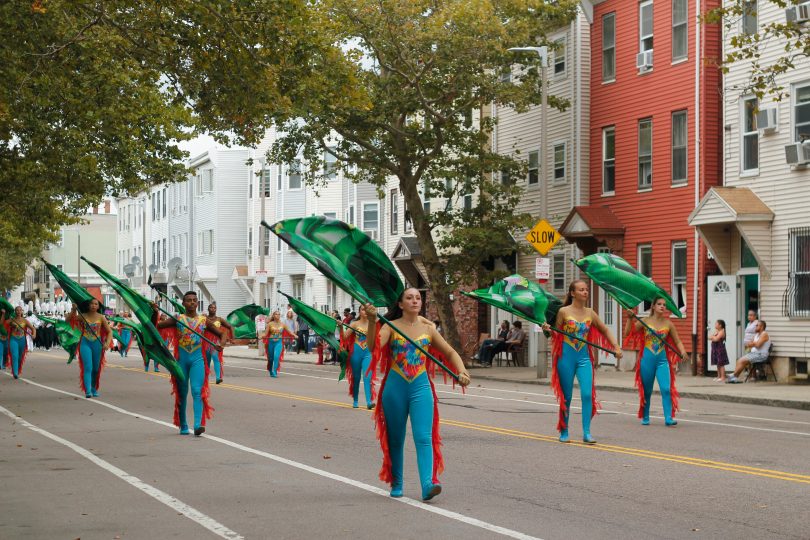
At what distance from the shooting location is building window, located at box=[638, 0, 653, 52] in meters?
36.0

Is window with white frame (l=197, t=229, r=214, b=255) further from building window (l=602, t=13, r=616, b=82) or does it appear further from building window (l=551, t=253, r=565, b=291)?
building window (l=602, t=13, r=616, b=82)

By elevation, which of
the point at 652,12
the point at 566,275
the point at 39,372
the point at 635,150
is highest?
the point at 652,12

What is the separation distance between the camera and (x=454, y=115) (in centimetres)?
3534

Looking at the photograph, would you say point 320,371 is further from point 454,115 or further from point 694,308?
point 694,308

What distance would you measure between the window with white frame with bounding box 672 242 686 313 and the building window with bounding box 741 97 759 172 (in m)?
3.35

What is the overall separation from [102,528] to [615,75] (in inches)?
1181

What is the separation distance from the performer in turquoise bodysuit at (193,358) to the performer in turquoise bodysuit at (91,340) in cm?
699

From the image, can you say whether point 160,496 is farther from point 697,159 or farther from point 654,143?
point 654,143

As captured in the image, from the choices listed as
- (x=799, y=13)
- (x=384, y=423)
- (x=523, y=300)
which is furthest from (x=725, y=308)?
(x=384, y=423)

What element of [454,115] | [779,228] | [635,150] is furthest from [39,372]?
[779,228]

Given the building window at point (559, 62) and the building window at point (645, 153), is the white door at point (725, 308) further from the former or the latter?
the building window at point (559, 62)

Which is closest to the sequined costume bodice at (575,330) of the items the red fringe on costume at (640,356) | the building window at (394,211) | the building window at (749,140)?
the red fringe on costume at (640,356)

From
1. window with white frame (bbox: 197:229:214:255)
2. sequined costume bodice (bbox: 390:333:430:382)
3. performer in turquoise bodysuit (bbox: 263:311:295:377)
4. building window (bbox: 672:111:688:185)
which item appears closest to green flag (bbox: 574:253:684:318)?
sequined costume bodice (bbox: 390:333:430:382)

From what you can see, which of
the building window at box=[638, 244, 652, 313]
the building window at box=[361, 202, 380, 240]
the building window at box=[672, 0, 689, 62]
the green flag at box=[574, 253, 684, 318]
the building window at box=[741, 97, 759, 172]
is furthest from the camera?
the building window at box=[361, 202, 380, 240]
